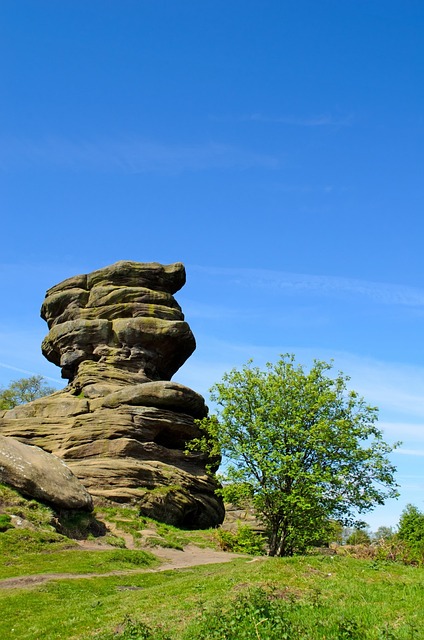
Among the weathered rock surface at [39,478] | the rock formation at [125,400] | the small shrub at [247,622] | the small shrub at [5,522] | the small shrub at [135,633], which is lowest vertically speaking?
the small shrub at [135,633]

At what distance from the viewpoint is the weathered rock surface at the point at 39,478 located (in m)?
28.6

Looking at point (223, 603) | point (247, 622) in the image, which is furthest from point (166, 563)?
point (247, 622)

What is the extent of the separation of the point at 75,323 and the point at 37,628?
131 ft

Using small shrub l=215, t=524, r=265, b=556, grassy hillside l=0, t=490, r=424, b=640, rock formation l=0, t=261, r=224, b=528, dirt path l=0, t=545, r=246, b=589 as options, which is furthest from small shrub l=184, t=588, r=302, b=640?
rock formation l=0, t=261, r=224, b=528

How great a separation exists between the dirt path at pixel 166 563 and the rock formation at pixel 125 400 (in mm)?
6704

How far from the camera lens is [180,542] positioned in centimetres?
3111

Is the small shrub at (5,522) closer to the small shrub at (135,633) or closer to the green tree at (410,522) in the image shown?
the small shrub at (135,633)

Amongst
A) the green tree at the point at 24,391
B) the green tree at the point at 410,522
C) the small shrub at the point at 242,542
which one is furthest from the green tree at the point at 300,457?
the green tree at the point at 24,391

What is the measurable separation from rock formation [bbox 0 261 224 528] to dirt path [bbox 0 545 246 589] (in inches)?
264

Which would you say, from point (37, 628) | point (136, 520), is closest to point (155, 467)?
point (136, 520)

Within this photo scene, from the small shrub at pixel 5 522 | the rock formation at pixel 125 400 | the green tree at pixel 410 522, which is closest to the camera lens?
the small shrub at pixel 5 522

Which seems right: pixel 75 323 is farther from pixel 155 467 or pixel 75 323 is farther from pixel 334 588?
pixel 334 588

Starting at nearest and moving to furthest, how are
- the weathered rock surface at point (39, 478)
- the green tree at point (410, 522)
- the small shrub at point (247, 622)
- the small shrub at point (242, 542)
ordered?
1. the small shrub at point (247, 622)
2. the weathered rock surface at point (39, 478)
3. the small shrub at point (242, 542)
4. the green tree at point (410, 522)

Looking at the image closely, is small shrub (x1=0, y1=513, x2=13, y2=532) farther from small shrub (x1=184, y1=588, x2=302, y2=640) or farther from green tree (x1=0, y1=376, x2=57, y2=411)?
green tree (x1=0, y1=376, x2=57, y2=411)
